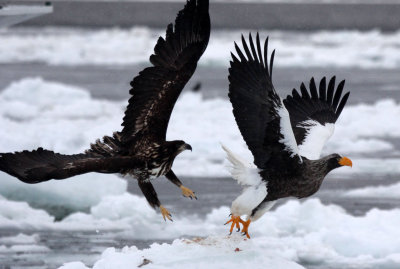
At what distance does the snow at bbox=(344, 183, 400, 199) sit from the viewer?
8.57 metres

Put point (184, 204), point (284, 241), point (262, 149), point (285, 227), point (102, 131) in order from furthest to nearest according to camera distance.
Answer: point (102, 131)
point (184, 204)
point (285, 227)
point (284, 241)
point (262, 149)

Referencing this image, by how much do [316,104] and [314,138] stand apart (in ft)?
1.47

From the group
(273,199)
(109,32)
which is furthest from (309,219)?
(109,32)

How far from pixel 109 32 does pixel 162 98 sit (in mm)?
27253

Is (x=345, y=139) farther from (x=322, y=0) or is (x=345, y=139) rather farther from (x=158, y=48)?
(x=322, y=0)

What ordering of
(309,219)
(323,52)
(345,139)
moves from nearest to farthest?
1. (309,219)
2. (345,139)
3. (323,52)

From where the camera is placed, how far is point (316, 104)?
6562 millimetres

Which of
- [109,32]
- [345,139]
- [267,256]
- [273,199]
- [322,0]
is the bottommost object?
[267,256]

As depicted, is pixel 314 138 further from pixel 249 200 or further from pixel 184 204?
pixel 184 204

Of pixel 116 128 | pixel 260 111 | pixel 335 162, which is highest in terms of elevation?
pixel 116 128

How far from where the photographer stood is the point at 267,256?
491 centimetres

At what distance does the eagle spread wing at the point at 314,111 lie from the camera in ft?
20.6

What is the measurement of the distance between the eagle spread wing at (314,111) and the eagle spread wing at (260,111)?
2.44 ft

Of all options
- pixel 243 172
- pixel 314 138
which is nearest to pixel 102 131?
pixel 314 138
